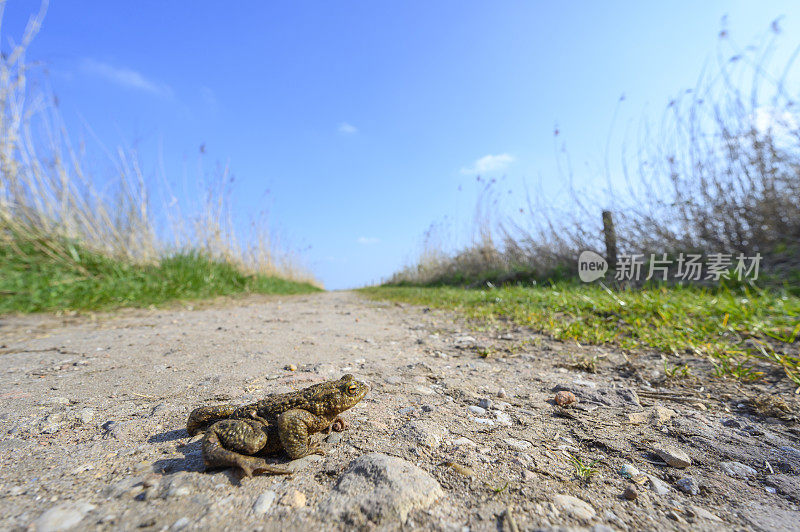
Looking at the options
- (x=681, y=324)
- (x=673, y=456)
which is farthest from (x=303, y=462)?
(x=681, y=324)

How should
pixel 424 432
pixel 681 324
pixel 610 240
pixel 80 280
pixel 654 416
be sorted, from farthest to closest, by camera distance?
pixel 610 240 < pixel 80 280 < pixel 681 324 < pixel 654 416 < pixel 424 432

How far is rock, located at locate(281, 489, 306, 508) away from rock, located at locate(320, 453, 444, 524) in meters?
0.07

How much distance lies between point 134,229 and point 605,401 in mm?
7829

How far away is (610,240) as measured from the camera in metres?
8.62

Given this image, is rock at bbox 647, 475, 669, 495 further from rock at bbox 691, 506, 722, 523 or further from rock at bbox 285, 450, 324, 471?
rock at bbox 285, 450, 324, 471

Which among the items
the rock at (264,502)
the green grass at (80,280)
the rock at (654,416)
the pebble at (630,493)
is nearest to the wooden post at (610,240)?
the rock at (654,416)

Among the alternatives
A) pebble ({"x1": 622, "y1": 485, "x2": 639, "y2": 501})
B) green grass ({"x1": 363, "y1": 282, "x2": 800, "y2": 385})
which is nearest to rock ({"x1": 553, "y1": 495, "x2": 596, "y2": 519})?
pebble ({"x1": 622, "y1": 485, "x2": 639, "y2": 501})

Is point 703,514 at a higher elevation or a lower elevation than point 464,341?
lower

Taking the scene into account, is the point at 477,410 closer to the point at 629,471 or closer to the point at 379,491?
the point at 629,471

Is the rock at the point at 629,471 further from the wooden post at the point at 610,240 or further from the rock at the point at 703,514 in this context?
the wooden post at the point at 610,240

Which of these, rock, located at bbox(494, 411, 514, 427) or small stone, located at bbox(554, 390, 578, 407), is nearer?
rock, located at bbox(494, 411, 514, 427)

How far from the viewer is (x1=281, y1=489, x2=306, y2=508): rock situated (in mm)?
1183

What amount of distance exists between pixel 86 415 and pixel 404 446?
1528 mm

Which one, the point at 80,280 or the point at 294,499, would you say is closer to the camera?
the point at 294,499
